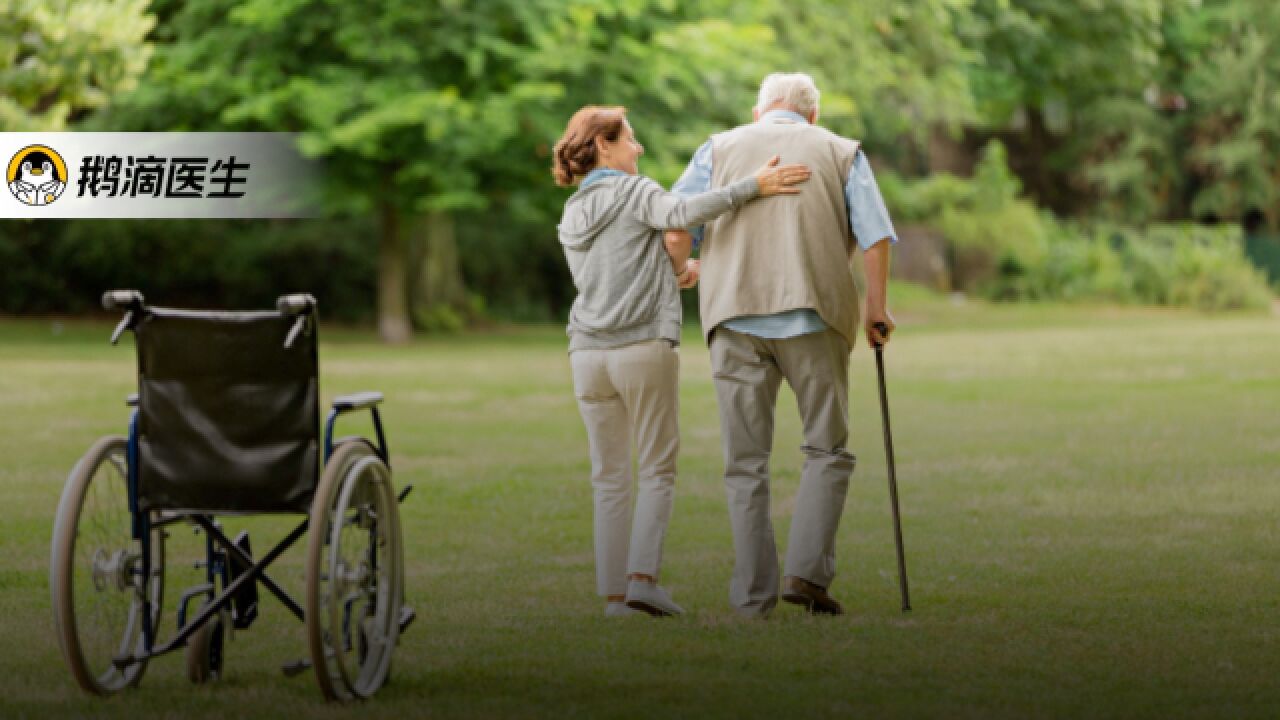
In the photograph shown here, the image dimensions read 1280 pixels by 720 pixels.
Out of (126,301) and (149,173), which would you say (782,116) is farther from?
(149,173)

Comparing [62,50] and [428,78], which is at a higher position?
[428,78]

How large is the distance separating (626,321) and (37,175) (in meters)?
24.6

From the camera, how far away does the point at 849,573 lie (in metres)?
8.41

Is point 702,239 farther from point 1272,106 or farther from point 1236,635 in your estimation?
point 1272,106

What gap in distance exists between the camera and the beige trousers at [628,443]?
7152 millimetres

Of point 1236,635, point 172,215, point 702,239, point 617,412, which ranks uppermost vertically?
point 172,215

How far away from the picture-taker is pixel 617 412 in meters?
7.28

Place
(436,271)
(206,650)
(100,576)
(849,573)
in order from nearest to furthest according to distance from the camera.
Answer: (100,576) < (206,650) < (849,573) < (436,271)

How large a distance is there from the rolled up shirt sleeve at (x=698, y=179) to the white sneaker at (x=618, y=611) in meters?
1.33

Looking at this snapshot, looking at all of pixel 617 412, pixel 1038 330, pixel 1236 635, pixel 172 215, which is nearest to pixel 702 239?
pixel 617 412

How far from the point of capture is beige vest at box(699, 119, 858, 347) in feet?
23.6

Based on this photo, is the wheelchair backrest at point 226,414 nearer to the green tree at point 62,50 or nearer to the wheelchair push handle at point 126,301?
the wheelchair push handle at point 126,301

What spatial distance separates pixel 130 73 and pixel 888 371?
9.56 meters

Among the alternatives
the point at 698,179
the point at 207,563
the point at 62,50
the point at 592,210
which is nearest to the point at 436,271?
the point at 62,50
